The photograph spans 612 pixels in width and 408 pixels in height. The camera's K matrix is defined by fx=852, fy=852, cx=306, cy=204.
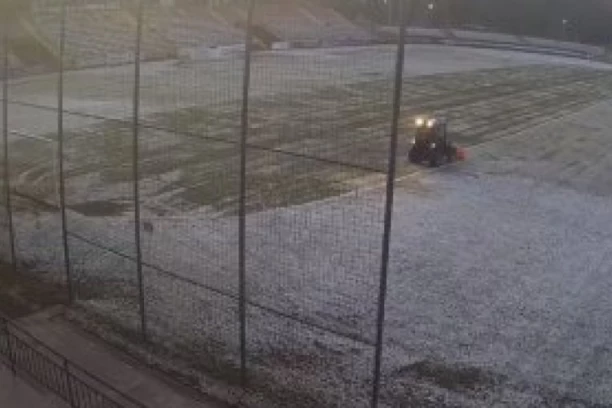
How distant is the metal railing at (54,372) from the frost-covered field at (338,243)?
5.18 feet

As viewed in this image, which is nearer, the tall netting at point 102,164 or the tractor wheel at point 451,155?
the tall netting at point 102,164

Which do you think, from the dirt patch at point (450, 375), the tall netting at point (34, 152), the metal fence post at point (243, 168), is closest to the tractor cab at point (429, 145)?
the tall netting at point (34, 152)

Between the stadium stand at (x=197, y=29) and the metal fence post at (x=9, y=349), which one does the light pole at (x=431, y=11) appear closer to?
the stadium stand at (x=197, y=29)

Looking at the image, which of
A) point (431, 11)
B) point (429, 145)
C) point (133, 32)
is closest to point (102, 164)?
point (429, 145)

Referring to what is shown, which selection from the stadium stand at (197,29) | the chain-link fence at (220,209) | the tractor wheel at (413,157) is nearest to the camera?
the chain-link fence at (220,209)

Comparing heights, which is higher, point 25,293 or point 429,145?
point 429,145

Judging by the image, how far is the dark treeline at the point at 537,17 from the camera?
76750 mm

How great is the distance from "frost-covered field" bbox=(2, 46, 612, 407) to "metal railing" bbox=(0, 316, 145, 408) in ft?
5.18

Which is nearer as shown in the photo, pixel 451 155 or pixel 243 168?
Answer: pixel 243 168

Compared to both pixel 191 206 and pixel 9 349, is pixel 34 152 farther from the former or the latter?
pixel 9 349

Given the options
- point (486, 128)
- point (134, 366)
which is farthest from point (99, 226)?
point (486, 128)

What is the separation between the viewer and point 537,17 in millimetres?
77938

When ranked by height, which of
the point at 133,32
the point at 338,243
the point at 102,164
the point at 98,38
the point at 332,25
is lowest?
the point at 338,243

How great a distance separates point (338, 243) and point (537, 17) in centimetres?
6533
